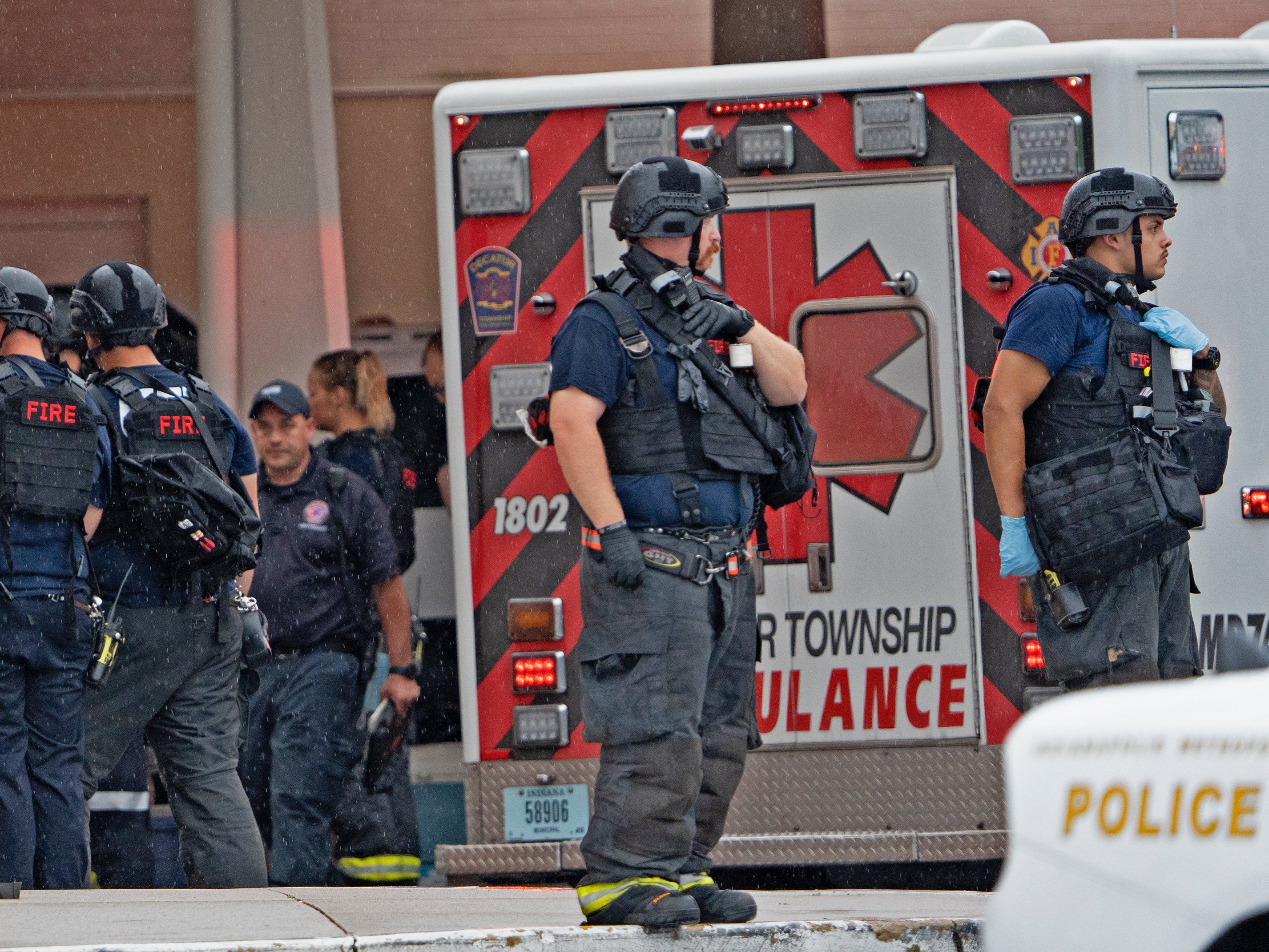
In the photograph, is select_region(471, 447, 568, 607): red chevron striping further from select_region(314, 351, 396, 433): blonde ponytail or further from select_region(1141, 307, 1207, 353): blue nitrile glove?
select_region(1141, 307, 1207, 353): blue nitrile glove

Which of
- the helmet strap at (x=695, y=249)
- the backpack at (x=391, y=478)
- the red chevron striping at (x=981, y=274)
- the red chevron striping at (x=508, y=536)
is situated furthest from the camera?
the backpack at (x=391, y=478)

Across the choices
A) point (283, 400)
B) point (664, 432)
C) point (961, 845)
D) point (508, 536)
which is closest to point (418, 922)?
point (664, 432)

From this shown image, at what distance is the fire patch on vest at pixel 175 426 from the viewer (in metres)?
5.02

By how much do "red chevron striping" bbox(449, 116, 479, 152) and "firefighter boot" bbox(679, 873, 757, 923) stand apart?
8.18 ft

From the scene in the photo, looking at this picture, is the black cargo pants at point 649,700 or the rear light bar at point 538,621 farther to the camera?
the rear light bar at point 538,621

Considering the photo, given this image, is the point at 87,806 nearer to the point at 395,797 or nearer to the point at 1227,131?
the point at 395,797

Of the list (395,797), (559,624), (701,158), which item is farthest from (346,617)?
(701,158)

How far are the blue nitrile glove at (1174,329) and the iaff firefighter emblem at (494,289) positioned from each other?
1.93 metres

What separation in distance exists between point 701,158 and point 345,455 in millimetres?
2106

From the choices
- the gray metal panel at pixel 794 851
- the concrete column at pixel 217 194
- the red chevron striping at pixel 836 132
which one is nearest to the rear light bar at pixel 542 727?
the gray metal panel at pixel 794 851

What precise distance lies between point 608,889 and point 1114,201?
214 cm

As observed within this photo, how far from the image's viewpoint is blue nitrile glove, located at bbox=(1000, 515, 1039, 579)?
4.58 meters

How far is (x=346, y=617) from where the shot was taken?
640 centimetres

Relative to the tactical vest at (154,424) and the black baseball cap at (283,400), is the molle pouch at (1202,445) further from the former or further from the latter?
the black baseball cap at (283,400)
